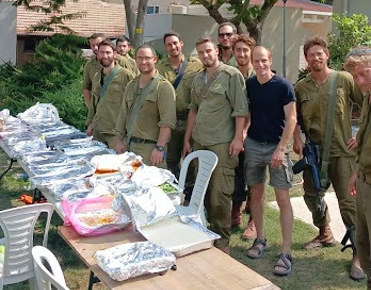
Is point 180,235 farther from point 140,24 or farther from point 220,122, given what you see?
point 140,24

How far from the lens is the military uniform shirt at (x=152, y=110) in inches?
166

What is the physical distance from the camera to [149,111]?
4.32m

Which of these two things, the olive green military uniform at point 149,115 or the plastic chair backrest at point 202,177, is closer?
the plastic chair backrest at point 202,177

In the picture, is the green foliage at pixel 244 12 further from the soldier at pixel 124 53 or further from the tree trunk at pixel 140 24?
the soldier at pixel 124 53

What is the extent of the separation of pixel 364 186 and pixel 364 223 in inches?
10.7

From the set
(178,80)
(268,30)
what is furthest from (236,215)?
(268,30)

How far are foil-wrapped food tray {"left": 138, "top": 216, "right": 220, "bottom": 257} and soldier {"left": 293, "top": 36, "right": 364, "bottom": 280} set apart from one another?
1650 millimetres

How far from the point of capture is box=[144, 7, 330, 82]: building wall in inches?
565

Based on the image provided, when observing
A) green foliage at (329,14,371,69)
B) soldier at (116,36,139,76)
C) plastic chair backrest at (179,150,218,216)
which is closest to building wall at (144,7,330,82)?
green foliage at (329,14,371,69)

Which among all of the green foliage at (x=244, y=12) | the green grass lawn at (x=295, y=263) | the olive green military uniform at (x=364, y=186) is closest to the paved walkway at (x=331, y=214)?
the green grass lawn at (x=295, y=263)

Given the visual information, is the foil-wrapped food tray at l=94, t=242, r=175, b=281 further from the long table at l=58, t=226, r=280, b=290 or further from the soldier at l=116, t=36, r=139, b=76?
the soldier at l=116, t=36, r=139, b=76

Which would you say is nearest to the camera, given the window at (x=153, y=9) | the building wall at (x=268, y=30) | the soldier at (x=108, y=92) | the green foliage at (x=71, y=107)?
the soldier at (x=108, y=92)

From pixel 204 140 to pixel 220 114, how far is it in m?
0.25

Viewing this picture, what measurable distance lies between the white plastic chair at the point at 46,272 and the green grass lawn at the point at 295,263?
5.44 ft
